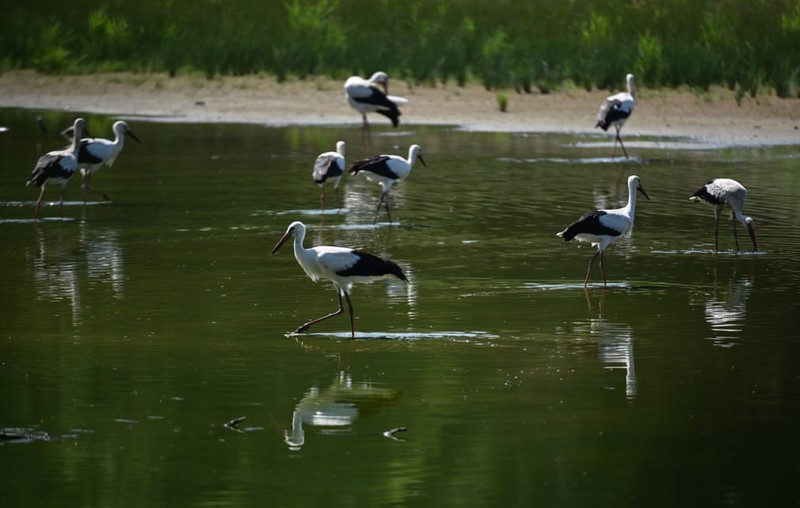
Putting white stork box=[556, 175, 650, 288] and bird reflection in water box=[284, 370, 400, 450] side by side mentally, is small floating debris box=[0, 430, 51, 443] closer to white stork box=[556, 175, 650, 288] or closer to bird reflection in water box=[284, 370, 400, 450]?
bird reflection in water box=[284, 370, 400, 450]

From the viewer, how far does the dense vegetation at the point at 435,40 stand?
3572 cm

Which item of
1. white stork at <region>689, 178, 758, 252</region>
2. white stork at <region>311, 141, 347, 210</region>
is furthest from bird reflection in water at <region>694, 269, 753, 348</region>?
white stork at <region>311, 141, 347, 210</region>

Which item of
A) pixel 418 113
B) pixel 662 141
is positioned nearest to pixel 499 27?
pixel 418 113

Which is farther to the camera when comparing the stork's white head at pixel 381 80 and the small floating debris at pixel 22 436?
the stork's white head at pixel 381 80

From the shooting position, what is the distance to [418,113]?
34.4m

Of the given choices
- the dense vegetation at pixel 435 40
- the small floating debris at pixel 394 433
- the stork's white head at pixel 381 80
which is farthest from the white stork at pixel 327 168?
the dense vegetation at pixel 435 40

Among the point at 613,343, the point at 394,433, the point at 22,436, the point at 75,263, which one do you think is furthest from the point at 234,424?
the point at 75,263

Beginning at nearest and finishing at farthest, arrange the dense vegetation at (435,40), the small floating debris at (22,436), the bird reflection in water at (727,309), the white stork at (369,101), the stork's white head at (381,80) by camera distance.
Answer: the small floating debris at (22,436), the bird reflection in water at (727,309), the white stork at (369,101), the stork's white head at (381,80), the dense vegetation at (435,40)

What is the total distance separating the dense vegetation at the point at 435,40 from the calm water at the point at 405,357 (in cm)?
1277

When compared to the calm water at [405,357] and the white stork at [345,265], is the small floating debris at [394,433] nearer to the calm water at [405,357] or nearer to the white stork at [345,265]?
the calm water at [405,357]

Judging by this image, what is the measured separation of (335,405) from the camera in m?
11.1

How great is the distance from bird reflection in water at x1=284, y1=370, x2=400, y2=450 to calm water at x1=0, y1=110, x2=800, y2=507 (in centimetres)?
3

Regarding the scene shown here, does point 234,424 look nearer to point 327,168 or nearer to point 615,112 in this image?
point 327,168

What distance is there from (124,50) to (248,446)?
3231cm
